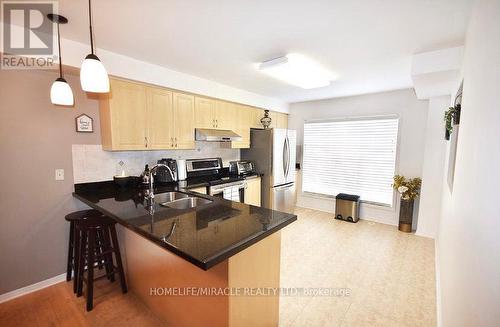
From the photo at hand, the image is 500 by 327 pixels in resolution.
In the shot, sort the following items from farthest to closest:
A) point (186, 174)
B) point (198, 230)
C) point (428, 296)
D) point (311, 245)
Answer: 1. point (186, 174)
2. point (311, 245)
3. point (428, 296)
4. point (198, 230)

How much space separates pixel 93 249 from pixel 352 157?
4.26 m

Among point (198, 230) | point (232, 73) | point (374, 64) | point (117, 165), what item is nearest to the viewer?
point (198, 230)

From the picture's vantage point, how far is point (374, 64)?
104 inches

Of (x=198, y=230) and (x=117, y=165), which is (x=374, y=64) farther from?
(x=117, y=165)

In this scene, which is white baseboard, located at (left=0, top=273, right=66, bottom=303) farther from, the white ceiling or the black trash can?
the black trash can

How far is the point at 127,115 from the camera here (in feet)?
8.53

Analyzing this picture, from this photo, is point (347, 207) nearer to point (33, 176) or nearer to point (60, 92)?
point (60, 92)

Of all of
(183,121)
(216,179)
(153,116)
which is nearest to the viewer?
(153,116)

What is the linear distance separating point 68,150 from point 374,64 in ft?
11.6

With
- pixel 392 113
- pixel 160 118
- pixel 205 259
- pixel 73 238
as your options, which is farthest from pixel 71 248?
pixel 392 113

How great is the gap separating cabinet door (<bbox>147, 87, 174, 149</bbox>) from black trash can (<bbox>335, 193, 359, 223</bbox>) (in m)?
Answer: 3.23

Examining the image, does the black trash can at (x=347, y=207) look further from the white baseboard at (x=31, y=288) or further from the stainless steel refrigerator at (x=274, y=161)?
the white baseboard at (x=31, y=288)

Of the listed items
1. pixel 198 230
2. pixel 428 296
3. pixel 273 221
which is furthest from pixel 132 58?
pixel 428 296

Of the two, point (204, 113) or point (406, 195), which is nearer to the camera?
point (204, 113)
